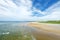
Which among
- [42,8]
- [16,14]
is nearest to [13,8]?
[16,14]

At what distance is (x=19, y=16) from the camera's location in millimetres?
2951

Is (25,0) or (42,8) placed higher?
(25,0)

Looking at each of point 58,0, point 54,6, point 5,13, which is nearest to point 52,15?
point 54,6

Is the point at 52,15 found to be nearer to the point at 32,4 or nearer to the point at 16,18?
the point at 32,4

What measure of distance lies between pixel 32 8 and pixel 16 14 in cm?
49

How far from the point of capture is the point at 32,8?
293 centimetres

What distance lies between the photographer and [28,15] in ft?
9.62

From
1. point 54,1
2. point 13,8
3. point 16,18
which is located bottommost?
point 16,18

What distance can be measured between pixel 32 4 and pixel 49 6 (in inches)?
19.6

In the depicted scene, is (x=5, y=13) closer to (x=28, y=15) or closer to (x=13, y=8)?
(x=13, y=8)

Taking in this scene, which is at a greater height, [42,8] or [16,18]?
[42,8]

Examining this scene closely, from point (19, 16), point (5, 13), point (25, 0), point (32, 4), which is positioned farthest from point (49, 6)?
point (5, 13)

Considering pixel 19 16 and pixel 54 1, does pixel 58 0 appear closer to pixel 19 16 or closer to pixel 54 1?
pixel 54 1

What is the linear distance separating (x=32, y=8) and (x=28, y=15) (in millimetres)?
231
